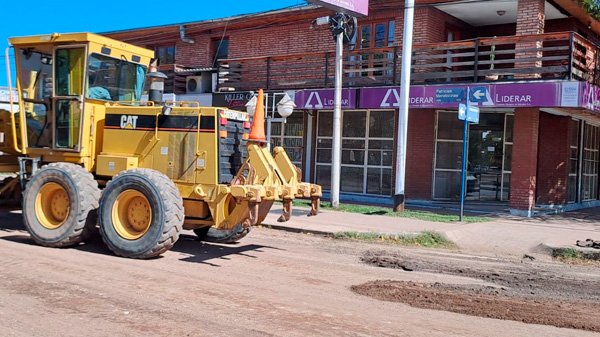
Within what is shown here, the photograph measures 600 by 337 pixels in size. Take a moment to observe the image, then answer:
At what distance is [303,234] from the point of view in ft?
42.1

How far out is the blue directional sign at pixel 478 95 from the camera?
15742 mm

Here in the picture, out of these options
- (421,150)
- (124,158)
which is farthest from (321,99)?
(124,158)

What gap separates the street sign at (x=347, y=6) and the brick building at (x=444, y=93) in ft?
7.81

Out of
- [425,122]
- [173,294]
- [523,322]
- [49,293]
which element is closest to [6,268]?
[49,293]

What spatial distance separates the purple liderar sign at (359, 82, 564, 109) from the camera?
15.2 meters

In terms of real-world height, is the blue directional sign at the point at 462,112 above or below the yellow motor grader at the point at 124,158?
above

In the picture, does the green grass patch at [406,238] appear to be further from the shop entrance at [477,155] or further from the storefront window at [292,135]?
the storefront window at [292,135]

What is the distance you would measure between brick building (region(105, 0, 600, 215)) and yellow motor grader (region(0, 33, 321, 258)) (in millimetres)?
8827

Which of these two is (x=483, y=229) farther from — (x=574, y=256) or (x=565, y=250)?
(x=574, y=256)

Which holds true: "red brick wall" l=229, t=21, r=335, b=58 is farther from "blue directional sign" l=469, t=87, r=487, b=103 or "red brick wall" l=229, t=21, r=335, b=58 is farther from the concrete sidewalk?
the concrete sidewalk

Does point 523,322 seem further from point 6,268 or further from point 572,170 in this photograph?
point 572,170

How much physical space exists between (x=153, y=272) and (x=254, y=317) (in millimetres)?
2418

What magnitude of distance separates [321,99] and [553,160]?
7.73 metres

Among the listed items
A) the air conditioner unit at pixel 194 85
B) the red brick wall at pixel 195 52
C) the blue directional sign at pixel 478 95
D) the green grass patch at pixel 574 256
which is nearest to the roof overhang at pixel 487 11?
the blue directional sign at pixel 478 95
